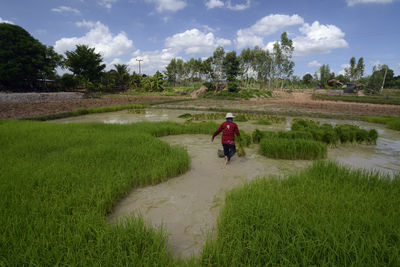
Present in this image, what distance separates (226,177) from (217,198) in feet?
2.67

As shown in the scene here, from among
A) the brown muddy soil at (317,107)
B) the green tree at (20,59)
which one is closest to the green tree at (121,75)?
the green tree at (20,59)

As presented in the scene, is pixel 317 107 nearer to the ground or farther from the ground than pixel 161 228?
farther from the ground

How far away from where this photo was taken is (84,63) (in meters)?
26.8

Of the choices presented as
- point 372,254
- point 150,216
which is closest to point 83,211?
point 150,216

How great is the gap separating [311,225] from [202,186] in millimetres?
1817

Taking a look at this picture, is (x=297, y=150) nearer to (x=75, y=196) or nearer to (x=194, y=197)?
(x=194, y=197)

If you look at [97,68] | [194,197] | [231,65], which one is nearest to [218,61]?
[231,65]

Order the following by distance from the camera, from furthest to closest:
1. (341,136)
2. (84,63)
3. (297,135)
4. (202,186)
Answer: (84,63) → (341,136) → (297,135) → (202,186)

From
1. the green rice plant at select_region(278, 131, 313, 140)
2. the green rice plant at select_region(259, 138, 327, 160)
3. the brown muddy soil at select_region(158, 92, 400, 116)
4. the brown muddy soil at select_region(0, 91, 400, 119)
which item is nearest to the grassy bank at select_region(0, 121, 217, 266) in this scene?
the green rice plant at select_region(259, 138, 327, 160)

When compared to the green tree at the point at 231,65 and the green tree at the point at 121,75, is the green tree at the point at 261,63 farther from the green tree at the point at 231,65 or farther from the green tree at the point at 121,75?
the green tree at the point at 121,75

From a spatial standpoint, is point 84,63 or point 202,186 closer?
point 202,186

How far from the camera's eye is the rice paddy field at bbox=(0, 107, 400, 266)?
1.56 metres

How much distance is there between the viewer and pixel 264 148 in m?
4.83

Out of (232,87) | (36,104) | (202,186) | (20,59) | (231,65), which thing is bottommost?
(202,186)
